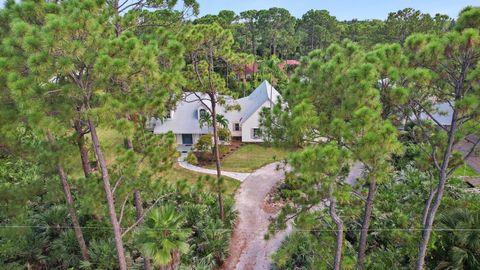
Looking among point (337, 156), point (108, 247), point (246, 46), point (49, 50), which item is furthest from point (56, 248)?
point (246, 46)

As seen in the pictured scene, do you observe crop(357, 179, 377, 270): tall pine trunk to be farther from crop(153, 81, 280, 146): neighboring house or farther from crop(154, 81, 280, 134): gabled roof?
crop(154, 81, 280, 134): gabled roof

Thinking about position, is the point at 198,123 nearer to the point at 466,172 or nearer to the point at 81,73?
the point at 81,73

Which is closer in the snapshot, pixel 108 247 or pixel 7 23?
pixel 7 23

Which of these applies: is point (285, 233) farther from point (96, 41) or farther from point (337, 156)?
point (96, 41)

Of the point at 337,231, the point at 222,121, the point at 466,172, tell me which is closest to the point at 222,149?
the point at 222,121

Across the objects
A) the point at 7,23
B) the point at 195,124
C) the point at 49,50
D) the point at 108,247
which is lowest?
the point at 108,247

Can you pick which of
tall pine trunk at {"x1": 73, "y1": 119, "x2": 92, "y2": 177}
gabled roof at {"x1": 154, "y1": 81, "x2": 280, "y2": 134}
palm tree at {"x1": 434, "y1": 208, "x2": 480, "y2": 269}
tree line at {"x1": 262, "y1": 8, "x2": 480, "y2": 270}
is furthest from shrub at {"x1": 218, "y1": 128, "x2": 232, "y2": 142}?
palm tree at {"x1": 434, "y1": 208, "x2": 480, "y2": 269}

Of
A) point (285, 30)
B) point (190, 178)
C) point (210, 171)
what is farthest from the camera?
point (285, 30)
